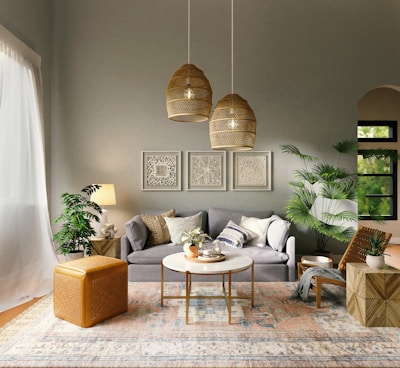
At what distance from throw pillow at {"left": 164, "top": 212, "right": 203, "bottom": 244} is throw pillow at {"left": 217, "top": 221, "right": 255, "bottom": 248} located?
39 centimetres

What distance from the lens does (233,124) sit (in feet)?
9.70

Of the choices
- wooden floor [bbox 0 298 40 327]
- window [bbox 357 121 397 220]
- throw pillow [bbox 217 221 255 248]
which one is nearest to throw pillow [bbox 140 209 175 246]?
throw pillow [bbox 217 221 255 248]

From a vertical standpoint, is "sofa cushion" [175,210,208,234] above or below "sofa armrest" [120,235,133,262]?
above

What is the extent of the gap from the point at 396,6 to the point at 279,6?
1758 mm

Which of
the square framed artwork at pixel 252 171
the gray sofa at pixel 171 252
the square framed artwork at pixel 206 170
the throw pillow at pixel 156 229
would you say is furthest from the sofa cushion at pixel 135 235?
the square framed artwork at pixel 252 171

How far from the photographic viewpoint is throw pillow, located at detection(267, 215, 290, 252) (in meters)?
4.02

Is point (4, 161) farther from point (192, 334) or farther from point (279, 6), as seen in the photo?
point (279, 6)

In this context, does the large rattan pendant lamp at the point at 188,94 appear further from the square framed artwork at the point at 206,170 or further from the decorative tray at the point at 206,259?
the square framed artwork at the point at 206,170

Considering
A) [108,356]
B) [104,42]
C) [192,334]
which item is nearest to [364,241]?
[192,334]

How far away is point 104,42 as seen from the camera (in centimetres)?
498

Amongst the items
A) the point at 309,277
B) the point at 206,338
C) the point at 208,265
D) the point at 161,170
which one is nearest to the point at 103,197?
the point at 161,170

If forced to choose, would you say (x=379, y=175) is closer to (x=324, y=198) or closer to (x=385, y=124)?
(x=385, y=124)

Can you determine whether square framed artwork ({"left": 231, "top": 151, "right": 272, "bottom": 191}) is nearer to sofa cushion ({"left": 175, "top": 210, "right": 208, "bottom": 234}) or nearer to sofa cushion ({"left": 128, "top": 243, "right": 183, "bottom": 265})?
sofa cushion ({"left": 175, "top": 210, "right": 208, "bottom": 234})

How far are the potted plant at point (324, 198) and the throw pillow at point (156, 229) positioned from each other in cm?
166
